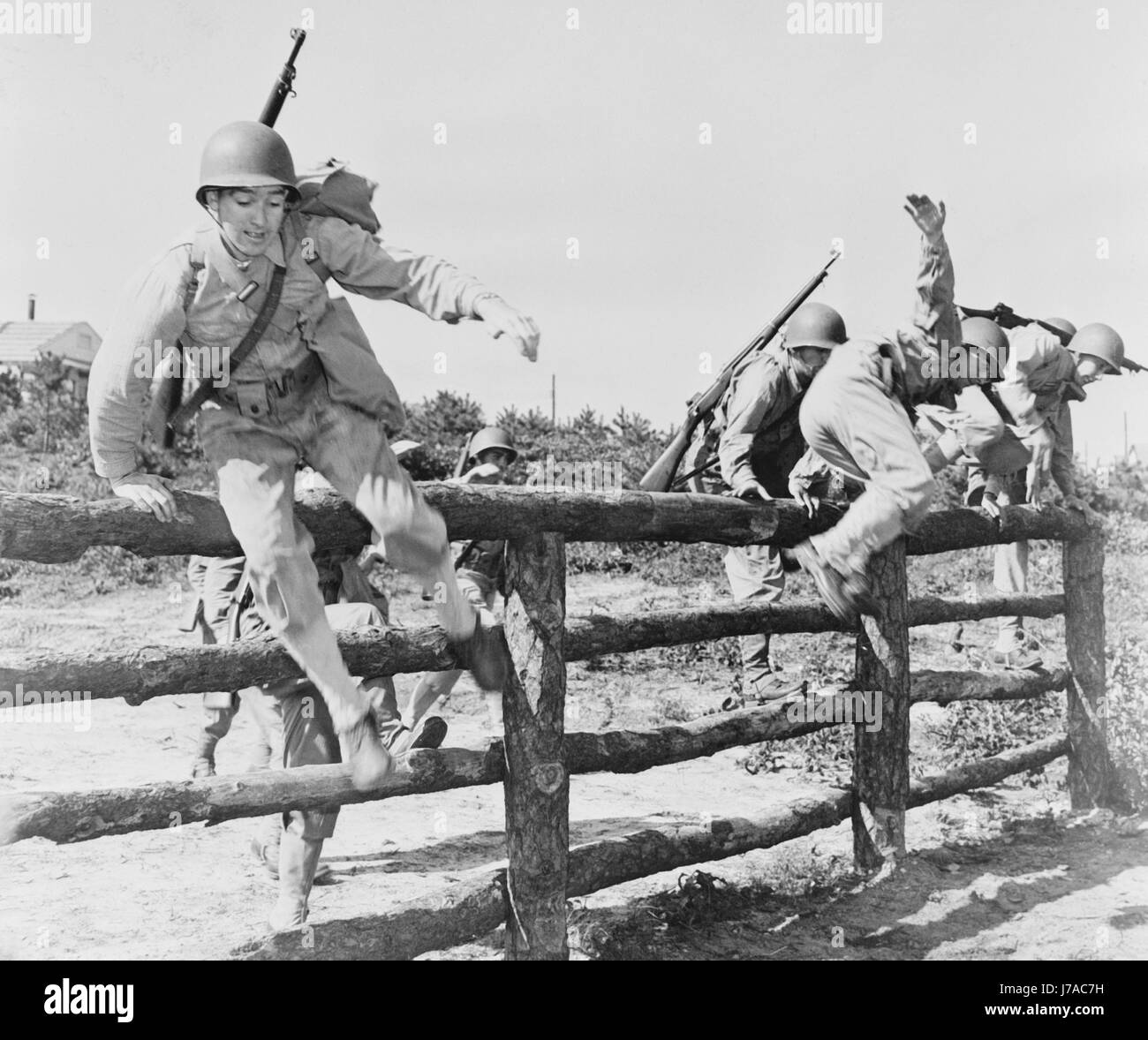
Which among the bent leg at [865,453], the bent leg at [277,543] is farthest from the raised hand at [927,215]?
the bent leg at [277,543]

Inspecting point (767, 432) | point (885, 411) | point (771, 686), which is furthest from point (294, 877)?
point (767, 432)

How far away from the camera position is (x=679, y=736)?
451 centimetres

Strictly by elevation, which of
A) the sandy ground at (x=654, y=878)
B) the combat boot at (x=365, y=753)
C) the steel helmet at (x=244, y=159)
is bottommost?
the sandy ground at (x=654, y=878)

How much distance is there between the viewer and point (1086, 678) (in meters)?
6.52

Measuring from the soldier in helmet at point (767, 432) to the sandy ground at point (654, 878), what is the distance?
80 cm

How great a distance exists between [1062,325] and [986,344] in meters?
2.85

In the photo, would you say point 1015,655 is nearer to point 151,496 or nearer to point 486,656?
point 486,656

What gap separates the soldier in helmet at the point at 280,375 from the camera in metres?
3.28

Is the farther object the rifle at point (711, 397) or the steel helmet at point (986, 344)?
the rifle at point (711, 397)

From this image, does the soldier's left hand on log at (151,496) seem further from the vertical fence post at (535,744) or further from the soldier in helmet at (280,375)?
the vertical fence post at (535,744)

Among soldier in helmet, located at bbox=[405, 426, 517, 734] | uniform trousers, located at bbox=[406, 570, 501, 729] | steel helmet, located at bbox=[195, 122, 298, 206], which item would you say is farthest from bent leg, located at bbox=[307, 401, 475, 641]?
soldier in helmet, located at bbox=[405, 426, 517, 734]

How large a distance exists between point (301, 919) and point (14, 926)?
1.15 metres

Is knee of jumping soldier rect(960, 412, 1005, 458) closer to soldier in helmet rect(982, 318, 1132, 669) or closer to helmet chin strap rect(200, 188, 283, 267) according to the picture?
soldier in helmet rect(982, 318, 1132, 669)

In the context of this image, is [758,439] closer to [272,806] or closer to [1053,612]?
[1053,612]
